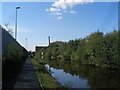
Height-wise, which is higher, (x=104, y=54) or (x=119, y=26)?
(x=119, y=26)

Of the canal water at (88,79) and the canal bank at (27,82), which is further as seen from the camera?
the canal water at (88,79)

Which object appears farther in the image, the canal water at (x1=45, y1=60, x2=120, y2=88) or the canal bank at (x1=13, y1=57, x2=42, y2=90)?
the canal water at (x1=45, y1=60, x2=120, y2=88)

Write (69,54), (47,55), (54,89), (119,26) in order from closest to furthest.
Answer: (54,89) → (119,26) → (69,54) → (47,55)

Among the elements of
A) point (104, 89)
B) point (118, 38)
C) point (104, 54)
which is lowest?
point (104, 89)

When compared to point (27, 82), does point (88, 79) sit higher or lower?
lower

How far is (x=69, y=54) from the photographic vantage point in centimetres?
6925

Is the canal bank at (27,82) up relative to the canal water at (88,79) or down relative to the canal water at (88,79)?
up

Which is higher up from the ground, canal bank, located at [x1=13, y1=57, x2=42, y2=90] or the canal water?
canal bank, located at [x1=13, y1=57, x2=42, y2=90]

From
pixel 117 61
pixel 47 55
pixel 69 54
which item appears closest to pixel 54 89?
pixel 117 61

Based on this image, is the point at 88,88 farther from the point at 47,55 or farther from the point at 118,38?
the point at 47,55

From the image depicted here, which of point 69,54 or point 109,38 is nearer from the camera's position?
→ point 109,38

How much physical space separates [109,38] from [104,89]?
2375 centimetres

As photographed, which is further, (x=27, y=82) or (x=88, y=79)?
(x=88, y=79)

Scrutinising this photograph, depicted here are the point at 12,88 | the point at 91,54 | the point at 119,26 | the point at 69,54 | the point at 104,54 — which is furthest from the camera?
the point at 69,54
